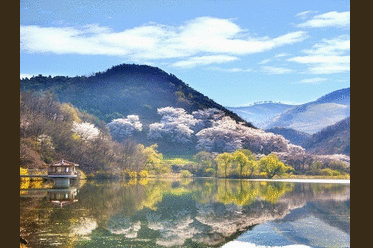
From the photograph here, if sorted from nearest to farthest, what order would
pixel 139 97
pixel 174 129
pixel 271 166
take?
1. pixel 271 166
2. pixel 174 129
3. pixel 139 97

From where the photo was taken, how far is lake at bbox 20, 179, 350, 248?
63.8 ft

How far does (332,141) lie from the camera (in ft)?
373

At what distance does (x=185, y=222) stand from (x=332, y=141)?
96.5 m

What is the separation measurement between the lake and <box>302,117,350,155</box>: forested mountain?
71.4 m

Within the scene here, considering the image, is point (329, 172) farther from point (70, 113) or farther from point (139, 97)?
point (139, 97)

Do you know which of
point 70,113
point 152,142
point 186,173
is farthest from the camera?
point 152,142

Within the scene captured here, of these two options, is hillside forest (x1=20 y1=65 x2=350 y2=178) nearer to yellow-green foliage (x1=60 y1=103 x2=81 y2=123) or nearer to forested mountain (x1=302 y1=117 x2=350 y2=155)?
yellow-green foliage (x1=60 y1=103 x2=81 y2=123)

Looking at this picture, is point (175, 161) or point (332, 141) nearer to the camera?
point (175, 161)

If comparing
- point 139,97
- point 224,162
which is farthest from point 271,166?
point 139,97

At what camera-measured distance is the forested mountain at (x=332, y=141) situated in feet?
346

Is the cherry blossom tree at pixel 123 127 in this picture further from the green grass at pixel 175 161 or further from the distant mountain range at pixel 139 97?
the green grass at pixel 175 161

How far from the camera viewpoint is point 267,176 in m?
71.9

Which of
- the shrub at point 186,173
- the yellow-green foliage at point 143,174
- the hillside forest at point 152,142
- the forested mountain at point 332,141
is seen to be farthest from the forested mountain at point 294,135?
the yellow-green foliage at point 143,174

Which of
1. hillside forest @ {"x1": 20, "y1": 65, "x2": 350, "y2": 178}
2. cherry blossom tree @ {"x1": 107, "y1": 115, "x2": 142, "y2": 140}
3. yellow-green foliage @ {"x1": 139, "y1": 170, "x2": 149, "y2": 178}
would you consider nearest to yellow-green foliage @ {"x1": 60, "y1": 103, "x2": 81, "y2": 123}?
hillside forest @ {"x1": 20, "y1": 65, "x2": 350, "y2": 178}
